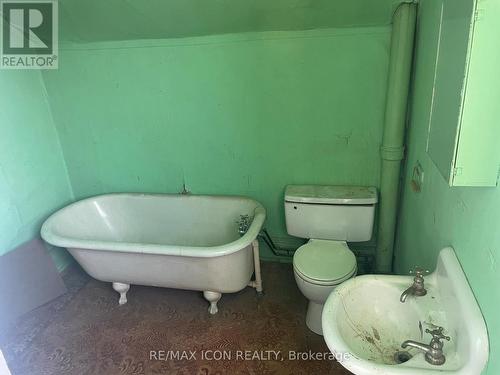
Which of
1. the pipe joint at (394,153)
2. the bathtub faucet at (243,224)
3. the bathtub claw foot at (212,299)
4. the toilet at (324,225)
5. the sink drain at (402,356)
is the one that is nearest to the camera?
the sink drain at (402,356)

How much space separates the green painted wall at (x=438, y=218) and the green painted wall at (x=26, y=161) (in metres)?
2.35

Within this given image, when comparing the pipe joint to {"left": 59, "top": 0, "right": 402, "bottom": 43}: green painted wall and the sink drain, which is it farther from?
the sink drain

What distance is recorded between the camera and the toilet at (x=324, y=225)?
180cm

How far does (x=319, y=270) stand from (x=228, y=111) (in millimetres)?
1133

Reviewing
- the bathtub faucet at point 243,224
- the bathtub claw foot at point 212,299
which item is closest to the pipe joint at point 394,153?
the bathtub faucet at point 243,224

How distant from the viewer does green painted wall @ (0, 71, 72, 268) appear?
2.09m

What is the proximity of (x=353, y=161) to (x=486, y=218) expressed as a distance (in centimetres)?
125

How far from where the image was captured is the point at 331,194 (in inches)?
81.0

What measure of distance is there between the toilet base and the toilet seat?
0.24 m

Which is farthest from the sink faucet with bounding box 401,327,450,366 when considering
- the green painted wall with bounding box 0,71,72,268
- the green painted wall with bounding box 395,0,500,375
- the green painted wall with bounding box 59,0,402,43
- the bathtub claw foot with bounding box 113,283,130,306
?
the green painted wall with bounding box 0,71,72,268

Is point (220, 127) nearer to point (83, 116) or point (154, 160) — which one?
point (154, 160)

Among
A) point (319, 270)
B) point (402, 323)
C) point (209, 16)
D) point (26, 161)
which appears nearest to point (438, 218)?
point (402, 323)

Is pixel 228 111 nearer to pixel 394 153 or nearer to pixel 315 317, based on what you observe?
pixel 394 153

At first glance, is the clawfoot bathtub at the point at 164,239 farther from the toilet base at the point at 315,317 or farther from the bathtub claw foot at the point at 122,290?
the toilet base at the point at 315,317
